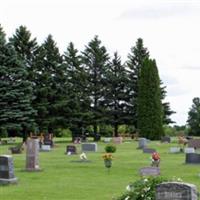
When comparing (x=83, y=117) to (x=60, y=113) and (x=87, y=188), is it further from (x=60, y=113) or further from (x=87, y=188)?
(x=87, y=188)

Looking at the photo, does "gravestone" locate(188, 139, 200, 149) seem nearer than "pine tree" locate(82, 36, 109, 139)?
Yes

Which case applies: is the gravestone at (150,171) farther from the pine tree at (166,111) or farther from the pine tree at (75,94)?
the pine tree at (166,111)

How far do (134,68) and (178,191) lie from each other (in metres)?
63.8

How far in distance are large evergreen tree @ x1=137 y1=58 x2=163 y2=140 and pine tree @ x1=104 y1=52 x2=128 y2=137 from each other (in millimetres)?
3843

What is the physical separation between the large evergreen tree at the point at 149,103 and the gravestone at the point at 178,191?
56.1m

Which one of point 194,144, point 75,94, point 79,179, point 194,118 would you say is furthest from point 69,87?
point 79,179

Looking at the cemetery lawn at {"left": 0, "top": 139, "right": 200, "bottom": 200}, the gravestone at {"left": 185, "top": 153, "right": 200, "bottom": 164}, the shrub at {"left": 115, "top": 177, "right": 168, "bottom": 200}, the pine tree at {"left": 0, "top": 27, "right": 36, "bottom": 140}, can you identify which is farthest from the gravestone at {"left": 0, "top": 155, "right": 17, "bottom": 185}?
the pine tree at {"left": 0, "top": 27, "right": 36, "bottom": 140}

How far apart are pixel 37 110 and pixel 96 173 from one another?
34277 mm

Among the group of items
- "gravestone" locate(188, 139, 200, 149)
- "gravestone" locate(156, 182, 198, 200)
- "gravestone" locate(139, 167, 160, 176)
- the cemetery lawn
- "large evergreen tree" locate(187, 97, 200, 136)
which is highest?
"large evergreen tree" locate(187, 97, 200, 136)

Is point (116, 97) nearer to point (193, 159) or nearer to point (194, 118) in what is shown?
point (194, 118)

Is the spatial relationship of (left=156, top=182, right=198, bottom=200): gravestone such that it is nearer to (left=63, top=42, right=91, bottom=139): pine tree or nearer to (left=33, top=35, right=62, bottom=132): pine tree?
(left=33, top=35, right=62, bottom=132): pine tree

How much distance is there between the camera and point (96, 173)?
25.6 metres

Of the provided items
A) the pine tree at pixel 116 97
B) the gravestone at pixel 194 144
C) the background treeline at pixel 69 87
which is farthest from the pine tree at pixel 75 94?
the gravestone at pixel 194 144

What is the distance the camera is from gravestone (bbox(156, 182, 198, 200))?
32.8 feet
